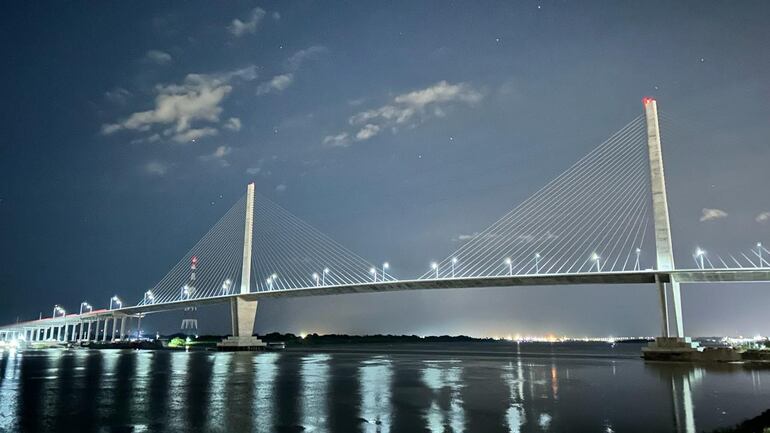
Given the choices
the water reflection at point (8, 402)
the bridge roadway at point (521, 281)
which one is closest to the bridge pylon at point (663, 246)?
the bridge roadway at point (521, 281)

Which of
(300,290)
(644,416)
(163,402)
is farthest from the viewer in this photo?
(300,290)

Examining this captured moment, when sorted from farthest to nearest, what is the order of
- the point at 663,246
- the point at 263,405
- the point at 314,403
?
the point at 663,246, the point at 314,403, the point at 263,405

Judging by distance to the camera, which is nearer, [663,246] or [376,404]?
[376,404]

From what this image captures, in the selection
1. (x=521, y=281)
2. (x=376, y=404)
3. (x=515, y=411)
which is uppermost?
(x=521, y=281)

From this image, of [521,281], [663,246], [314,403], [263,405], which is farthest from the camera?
[521,281]

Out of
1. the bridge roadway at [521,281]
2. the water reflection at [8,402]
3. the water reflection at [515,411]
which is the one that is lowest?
the water reflection at [515,411]

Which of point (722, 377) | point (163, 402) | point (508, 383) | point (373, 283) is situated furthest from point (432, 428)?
point (373, 283)

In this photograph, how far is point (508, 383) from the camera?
2872 centimetres

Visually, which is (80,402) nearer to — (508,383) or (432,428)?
(432,428)

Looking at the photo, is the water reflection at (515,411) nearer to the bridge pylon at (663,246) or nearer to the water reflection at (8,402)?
the water reflection at (8,402)

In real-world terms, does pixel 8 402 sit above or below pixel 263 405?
above

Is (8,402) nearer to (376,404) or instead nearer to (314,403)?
(314,403)

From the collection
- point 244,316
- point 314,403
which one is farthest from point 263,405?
point 244,316

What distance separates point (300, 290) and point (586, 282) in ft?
119
